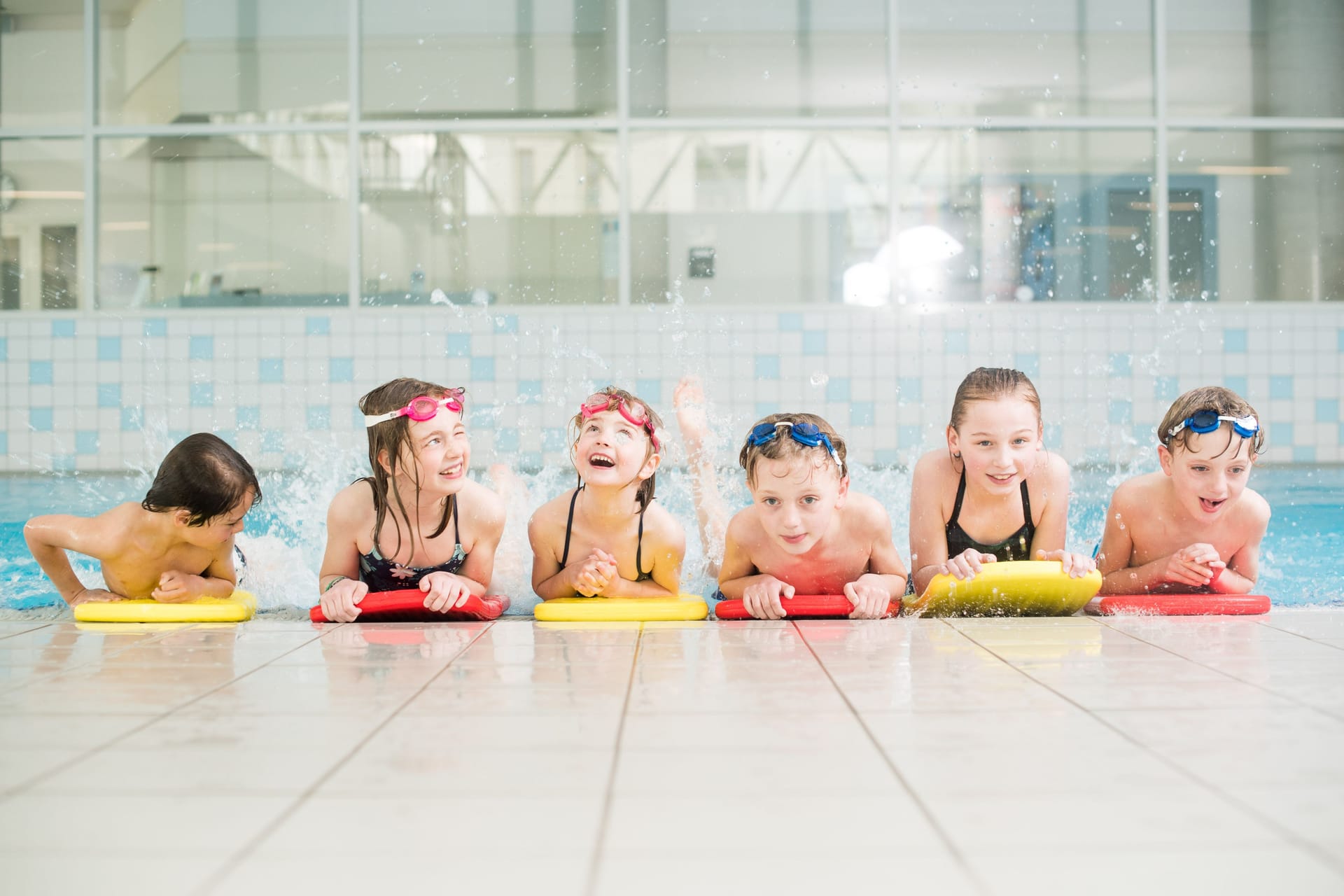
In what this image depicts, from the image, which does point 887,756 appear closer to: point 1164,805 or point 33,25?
point 1164,805

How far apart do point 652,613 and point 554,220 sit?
4.58 metres

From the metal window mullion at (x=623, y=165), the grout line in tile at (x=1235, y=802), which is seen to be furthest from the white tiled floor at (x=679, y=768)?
the metal window mullion at (x=623, y=165)

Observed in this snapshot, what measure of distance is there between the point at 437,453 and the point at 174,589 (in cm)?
88

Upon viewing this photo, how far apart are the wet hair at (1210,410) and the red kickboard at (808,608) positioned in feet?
3.19

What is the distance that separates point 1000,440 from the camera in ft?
9.87

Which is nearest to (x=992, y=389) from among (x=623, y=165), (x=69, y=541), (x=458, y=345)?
(x=69, y=541)

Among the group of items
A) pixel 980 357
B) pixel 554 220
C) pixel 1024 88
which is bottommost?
pixel 980 357

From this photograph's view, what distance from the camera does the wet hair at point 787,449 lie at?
113 inches

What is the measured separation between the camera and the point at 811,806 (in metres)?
1.33

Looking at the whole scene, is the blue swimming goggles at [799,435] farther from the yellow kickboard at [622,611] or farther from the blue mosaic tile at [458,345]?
the blue mosaic tile at [458,345]

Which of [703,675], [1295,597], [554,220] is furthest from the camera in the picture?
[554,220]

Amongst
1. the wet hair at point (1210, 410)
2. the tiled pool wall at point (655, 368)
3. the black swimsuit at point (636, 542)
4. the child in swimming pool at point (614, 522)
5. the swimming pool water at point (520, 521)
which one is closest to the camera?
the wet hair at point (1210, 410)

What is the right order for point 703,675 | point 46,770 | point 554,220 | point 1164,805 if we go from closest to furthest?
point 1164,805 → point 46,770 → point 703,675 → point 554,220

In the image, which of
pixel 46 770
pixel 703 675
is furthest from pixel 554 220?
pixel 46 770
